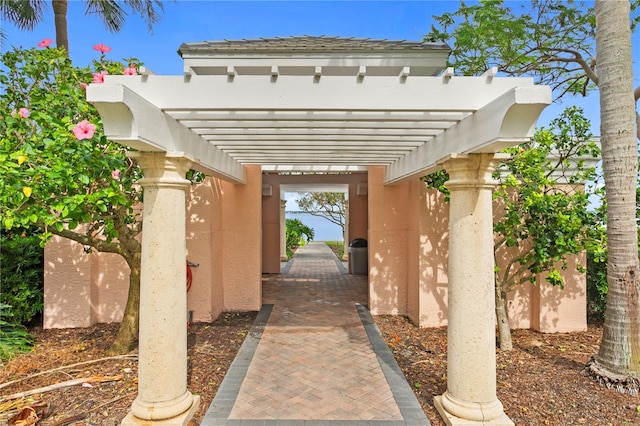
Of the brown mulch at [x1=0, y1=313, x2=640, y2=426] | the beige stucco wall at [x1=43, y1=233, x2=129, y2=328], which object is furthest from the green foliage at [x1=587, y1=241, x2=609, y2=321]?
the beige stucco wall at [x1=43, y1=233, x2=129, y2=328]

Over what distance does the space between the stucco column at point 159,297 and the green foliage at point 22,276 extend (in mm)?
4500

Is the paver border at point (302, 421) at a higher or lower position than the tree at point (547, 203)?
lower

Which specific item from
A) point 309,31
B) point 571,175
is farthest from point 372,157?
point 571,175

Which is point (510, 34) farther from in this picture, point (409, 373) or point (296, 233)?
point (296, 233)

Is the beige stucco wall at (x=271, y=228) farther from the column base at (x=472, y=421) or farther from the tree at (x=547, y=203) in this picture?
the column base at (x=472, y=421)

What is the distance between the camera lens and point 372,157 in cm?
636

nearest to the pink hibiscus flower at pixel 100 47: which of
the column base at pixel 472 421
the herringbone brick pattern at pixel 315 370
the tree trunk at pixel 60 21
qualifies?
Answer: the herringbone brick pattern at pixel 315 370

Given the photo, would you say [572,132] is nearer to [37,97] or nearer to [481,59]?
[481,59]

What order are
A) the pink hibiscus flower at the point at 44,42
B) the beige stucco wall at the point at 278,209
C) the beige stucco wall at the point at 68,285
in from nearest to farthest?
the pink hibiscus flower at the point at 44,42 → the beige stucco wall at the point at 68,285 → the beige stucco wall at the point at 278,209

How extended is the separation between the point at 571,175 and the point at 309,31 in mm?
5686

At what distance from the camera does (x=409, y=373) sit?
4871 millimetres

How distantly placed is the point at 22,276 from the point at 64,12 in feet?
24.3

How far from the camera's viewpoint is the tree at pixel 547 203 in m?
5.30

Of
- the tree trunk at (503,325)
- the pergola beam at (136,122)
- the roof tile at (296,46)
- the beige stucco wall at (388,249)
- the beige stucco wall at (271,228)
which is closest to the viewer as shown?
the pergola beam at (136,122)
